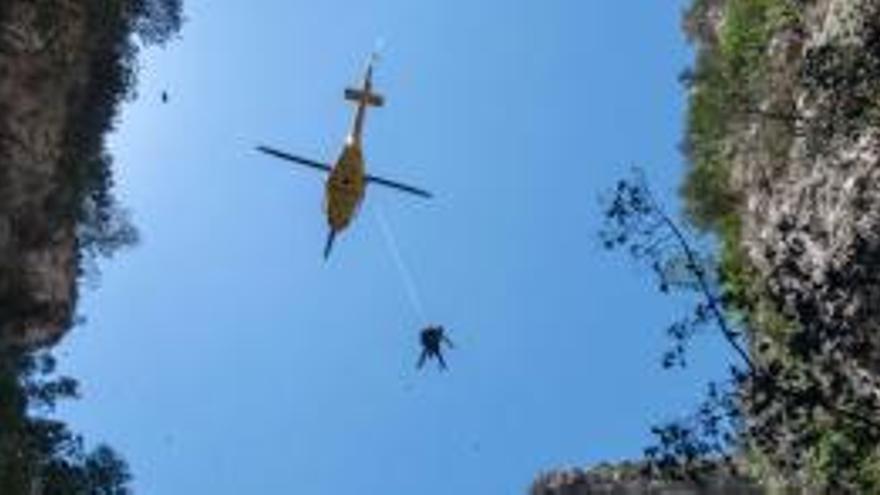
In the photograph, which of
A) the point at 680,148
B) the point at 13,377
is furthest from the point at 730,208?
the point at 13,377

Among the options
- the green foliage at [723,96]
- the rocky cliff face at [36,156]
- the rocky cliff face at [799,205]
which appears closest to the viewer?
the rocky cliff face at [799,205]

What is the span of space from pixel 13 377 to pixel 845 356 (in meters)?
37.2

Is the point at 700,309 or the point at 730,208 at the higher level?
the point at 730,208

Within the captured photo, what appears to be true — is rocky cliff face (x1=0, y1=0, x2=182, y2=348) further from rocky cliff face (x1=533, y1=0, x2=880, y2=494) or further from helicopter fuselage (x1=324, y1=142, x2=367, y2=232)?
rocky cliff face (x1=533, y1=0, x2=880, y2=494)

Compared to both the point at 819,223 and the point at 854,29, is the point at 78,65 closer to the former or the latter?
the point at 819,223

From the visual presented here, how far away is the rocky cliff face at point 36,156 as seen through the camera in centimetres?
5497

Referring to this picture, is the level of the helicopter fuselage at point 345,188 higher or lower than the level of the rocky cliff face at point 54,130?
lower

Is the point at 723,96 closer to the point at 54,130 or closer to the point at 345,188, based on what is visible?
the point at 345,188

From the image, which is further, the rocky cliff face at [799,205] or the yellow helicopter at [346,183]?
the yellow helicopter at [346,183]

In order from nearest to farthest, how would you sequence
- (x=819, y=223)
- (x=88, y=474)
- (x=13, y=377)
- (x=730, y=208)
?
(x=819, y=223), (x=730, y=208), (x=13, y=377), (x=88, y=474)

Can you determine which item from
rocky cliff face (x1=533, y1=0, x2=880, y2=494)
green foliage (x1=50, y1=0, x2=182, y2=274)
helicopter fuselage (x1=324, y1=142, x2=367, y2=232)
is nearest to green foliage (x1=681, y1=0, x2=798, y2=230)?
rocky cliff face (x1=533, y1=0, x2=880, y2=494)

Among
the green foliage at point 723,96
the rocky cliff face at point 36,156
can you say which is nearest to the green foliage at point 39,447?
the rocky cliff face at point 36,156

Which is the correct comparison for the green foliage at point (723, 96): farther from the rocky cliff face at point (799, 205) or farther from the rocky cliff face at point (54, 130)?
the rocky cliff face at point (54, 130)

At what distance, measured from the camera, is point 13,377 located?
60.5 m
